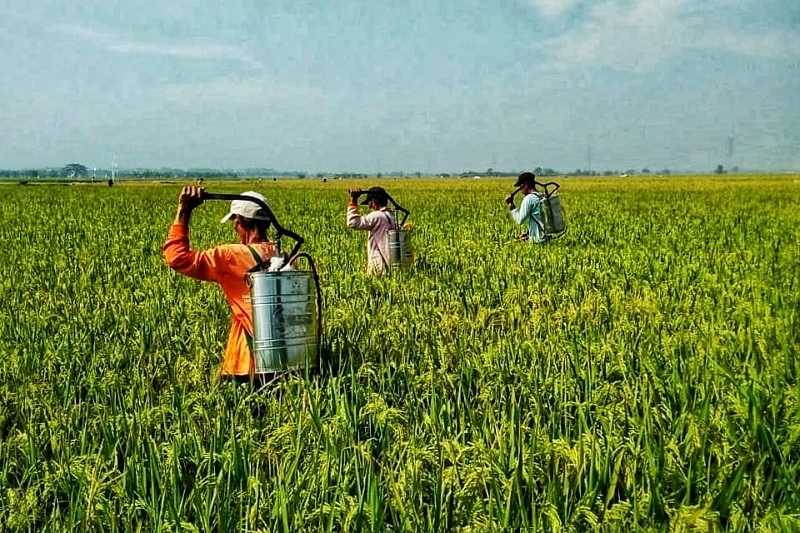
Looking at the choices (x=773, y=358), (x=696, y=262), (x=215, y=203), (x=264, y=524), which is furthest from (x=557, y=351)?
(x=215, y=203)

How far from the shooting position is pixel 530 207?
30.5 ft

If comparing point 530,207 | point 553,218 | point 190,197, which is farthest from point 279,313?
point 553,218

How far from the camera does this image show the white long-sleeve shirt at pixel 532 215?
912 centimetres

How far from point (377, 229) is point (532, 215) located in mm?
3064

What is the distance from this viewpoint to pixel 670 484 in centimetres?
259

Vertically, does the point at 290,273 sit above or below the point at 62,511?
above

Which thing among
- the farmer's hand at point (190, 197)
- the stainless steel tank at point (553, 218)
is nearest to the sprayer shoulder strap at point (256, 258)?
the farmer's hand at point (190, 197)

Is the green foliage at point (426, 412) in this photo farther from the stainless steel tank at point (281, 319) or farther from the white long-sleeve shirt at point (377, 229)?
the white long-sleeve shirt at point (377, 229)

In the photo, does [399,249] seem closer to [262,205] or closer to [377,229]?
[377,229]

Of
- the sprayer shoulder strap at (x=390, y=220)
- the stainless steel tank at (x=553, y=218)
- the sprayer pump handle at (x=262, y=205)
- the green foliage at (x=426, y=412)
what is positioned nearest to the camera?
the green foliage at (x=426, y=412)

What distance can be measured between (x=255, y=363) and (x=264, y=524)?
1477mm

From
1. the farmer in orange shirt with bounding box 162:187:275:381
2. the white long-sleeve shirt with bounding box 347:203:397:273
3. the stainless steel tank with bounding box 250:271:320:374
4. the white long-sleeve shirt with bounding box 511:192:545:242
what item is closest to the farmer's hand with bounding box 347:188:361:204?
the white long-sleeve shirt with bounding box 347:203:397:273

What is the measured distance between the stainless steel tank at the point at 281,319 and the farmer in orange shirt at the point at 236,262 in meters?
0.12

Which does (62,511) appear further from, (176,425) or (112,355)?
(112,355)
